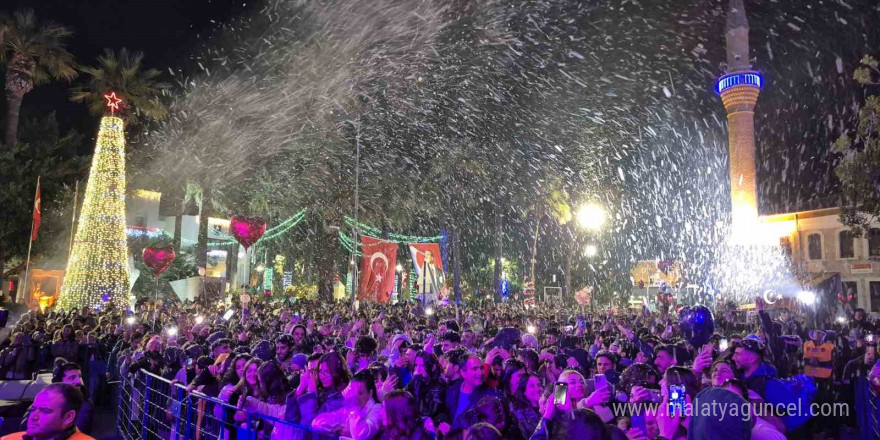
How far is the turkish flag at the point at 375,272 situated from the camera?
1061 inches

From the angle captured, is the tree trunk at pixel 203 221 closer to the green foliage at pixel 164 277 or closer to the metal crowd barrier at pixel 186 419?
the green foliage at pixel 164 277

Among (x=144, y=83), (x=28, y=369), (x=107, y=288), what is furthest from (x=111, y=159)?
(x=28, y=369)

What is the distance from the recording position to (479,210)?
35.6m

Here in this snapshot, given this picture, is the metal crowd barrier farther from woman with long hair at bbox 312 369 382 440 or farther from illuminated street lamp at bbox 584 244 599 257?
illuminated street lamp at bbox 584 244 599 257

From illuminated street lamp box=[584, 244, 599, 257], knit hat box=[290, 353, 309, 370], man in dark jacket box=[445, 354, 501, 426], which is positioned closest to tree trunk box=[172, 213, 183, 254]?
illuminated street lamp box=[584, 244, 599, 257]

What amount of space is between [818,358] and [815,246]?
40207 millimetres

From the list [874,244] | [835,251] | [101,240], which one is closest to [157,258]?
[101,240]

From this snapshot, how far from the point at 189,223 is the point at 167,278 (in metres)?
17.8

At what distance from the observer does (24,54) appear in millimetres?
31703

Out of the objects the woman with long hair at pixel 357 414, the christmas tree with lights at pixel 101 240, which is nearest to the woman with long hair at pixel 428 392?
the woman with long hair at pixel 357 414

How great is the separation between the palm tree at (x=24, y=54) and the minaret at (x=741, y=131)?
155 ft

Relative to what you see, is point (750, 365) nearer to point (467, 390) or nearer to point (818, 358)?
point (467, 390)

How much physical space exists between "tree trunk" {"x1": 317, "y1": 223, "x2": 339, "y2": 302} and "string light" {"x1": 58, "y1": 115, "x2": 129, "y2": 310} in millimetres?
10222

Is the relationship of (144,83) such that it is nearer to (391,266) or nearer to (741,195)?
(391,266)
